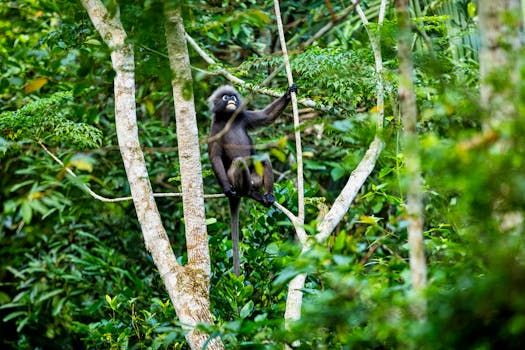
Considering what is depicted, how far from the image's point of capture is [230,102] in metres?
6.55

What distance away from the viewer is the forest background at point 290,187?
85.4 inches

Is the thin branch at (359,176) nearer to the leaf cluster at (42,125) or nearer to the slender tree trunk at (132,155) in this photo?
the slender tree trunk at (132,155)

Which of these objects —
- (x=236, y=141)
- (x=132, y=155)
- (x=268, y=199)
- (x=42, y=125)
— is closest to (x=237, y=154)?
(x=236, y=141)

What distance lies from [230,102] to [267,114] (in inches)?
Result: 14.4

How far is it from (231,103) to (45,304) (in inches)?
135

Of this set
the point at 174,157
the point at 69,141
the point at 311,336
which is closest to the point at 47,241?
the point at 174,157

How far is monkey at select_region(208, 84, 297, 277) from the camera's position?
611 cm

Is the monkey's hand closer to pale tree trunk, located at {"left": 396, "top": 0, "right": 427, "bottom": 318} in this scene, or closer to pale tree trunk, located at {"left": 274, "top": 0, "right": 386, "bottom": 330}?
pale tree trunk, located at {"left": 274, "top": 0, "right": 386, "bottom": 330}

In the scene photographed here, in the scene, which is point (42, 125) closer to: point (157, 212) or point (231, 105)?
point (157, 212)

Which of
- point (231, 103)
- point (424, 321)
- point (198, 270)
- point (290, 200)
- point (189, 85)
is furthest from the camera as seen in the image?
point (231, 103)

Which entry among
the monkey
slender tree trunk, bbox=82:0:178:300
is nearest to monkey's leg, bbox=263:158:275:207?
the monkey

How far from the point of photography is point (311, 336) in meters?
3.08

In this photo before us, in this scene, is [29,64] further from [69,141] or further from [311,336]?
[311,336]

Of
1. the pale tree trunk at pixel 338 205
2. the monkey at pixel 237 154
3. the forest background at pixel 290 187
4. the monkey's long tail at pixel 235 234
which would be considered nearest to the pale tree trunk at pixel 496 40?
the forest background at pixel 290 187
